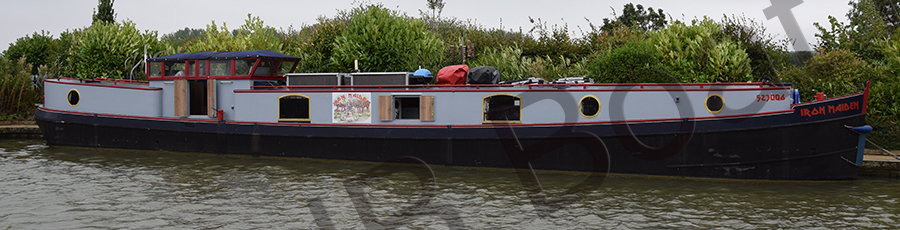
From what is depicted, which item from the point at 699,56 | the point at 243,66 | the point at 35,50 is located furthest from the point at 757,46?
the point at 35,50

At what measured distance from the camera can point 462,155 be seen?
16.2m

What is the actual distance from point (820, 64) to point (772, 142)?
8.83 meters

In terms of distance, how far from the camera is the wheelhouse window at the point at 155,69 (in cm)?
1938

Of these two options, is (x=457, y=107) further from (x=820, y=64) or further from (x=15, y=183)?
(x=820, y=64)

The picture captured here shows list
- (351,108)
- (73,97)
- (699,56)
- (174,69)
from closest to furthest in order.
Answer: (351,108), (174,69), (73,97), (699,56)

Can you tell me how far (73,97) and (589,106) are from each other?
49.1 ft

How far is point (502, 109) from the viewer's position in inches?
637

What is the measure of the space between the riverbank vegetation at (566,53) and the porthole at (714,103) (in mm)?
1058

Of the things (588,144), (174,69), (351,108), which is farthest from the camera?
(174,69)

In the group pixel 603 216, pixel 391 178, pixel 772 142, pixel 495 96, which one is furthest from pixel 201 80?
pixel 772 142

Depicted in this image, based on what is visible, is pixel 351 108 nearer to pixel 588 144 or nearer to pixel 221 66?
pixel 221 66

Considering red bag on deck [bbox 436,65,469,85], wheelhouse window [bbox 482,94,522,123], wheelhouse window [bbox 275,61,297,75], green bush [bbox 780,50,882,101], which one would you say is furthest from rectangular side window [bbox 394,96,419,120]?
green bush [bbox 780,50,882,101]

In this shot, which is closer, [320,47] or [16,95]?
[16,95]

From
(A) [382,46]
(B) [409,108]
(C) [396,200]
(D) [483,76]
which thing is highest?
(A) [382,46]
